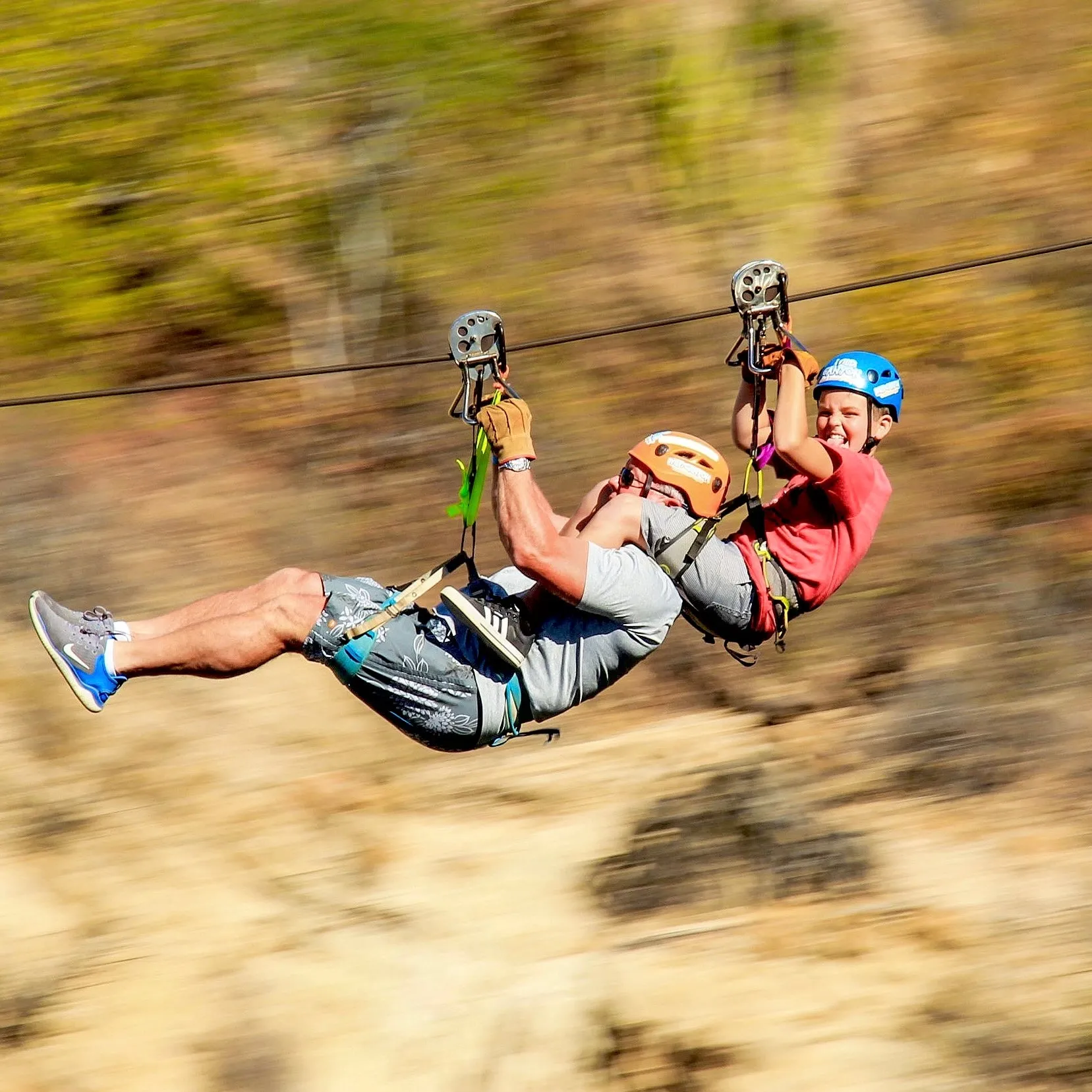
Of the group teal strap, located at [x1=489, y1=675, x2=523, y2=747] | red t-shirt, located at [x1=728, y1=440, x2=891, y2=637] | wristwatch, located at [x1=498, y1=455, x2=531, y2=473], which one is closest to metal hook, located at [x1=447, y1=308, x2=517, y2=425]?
wristwatch, located at [x1=498, y1=455, x2=531, y2=473]

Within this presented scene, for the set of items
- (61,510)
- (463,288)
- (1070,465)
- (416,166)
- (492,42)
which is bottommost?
(1070,465)

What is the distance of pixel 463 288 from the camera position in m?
8.64

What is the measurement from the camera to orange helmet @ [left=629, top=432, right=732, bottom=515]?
4188 millimetres

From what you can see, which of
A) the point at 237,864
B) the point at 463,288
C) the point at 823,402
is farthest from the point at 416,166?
the point at 823,402

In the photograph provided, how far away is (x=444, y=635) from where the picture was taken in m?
4.09

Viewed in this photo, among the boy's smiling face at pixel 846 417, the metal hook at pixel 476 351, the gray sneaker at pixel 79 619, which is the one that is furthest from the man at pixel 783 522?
the gray sneaker at pixel 79 619

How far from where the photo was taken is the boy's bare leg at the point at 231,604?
3920mm

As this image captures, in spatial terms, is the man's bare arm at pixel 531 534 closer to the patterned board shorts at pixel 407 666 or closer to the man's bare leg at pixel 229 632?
the patterned board shorts at pixel 407 666

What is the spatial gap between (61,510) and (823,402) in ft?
16.5

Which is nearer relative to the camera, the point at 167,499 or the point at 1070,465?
the point at 167,499

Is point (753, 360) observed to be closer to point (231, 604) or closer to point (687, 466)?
point (687, 466)

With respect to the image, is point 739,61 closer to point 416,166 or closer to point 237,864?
point 416,166

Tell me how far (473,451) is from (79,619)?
1.01 meters

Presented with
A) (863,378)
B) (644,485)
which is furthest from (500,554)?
(644,485)
